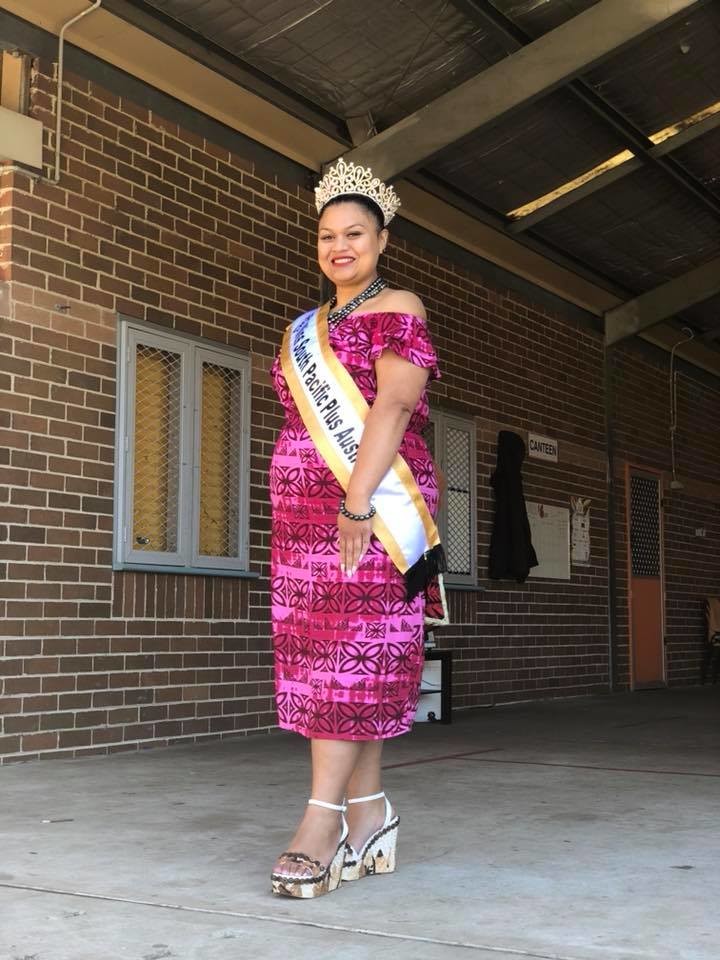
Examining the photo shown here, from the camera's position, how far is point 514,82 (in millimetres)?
7398

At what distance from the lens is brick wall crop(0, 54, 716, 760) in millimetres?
5836

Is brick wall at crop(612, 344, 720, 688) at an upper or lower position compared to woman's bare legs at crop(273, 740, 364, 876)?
upper

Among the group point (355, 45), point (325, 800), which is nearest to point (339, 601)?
point (325, 800)

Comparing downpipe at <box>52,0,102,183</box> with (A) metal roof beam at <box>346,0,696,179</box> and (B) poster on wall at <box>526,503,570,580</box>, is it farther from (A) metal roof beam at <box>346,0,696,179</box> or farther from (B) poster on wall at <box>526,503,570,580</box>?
(B) poster on wall at <box>526,503,570,580</box>

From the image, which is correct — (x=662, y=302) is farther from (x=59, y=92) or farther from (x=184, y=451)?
(x=59, y=92)

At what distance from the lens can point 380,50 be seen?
7.28m

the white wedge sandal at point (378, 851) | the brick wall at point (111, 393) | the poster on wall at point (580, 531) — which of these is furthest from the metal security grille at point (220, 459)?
the poster on wall at point (580, 531)

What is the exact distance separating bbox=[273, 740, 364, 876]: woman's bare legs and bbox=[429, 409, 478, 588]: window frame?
599cm

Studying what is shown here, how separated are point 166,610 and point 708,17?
4.79 m

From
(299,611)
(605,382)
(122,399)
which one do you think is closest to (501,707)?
(605,382)

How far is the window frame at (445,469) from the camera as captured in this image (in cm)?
920

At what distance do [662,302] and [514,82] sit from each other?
4.35 meters

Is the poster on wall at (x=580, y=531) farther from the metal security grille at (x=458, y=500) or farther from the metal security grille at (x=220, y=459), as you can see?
the metal security grille at (x=220, y=459)

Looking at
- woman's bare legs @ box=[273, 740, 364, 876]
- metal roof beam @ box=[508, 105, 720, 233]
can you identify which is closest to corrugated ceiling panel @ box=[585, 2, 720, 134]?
metal roof beam @ box=[508, 105, 720, 233]
